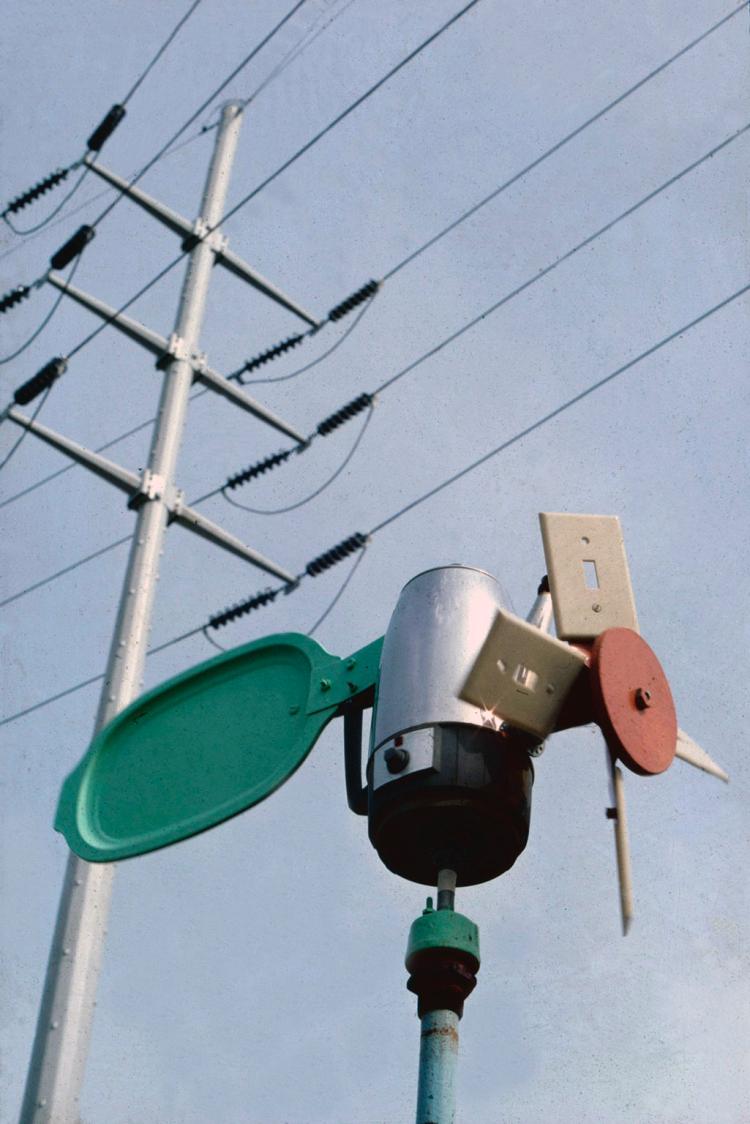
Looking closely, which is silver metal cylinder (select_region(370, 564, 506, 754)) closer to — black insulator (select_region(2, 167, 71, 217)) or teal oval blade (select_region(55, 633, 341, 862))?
teal oval blade (select_region(55, 633, 341, 862))

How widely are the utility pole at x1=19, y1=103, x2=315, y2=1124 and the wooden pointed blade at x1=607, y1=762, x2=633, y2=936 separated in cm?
250

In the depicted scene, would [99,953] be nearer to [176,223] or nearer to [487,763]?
[487,763]

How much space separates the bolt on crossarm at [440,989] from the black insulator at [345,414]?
6.95 metres

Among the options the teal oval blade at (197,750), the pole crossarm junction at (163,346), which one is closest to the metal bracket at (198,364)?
the pole crossarm junction at (163,346)

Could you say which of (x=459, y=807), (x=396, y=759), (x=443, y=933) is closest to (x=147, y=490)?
(x=396, y=759)

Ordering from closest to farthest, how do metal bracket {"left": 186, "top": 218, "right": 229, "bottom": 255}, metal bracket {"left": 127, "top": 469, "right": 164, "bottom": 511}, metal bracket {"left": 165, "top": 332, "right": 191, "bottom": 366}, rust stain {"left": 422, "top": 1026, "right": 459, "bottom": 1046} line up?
rust stain {"left": 422, "top": 1026, "right": 459, "bottom": 1046} < metal bracket {"left": 127, "top": 469, "right": 164, "bottom": 511} < metal bracket {"left": 165, "top": 332, "right": 191, "bottom": 366} < metal bracket {"left": 186, "top": 218, "right": 229, "bottom": 255}

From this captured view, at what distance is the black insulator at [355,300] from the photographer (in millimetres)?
10450

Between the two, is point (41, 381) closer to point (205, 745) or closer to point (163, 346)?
point (163, 346)

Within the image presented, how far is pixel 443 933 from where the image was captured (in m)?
3.16

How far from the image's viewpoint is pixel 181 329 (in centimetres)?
905

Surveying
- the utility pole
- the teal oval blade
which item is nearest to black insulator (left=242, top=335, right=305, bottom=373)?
the utility pole

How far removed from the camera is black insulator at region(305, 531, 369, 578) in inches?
376

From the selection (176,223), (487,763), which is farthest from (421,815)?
(176,223)

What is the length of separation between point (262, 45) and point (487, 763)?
633cm
